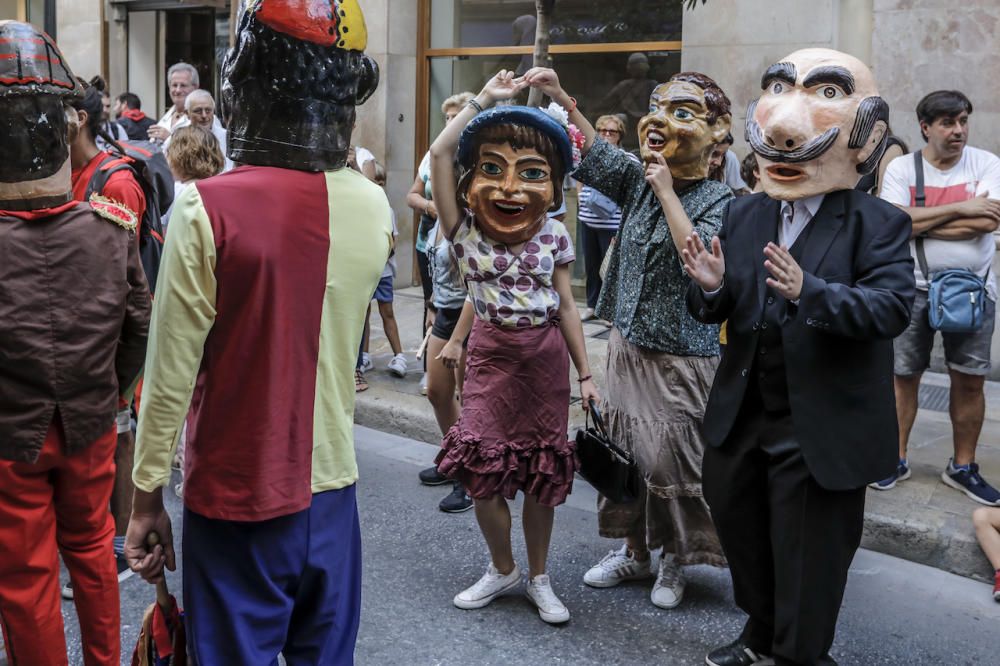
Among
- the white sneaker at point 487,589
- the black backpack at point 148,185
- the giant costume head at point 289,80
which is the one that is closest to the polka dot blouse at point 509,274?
the white sneaker at point 487,589

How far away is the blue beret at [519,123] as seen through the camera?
4.04 m

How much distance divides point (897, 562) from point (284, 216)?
11.5 feet

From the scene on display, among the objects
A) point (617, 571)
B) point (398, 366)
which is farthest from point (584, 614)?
point (398, 366)

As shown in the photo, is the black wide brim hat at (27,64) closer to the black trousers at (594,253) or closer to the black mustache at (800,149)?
the black mustache at (800,149)

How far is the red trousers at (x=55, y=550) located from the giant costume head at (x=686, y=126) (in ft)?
7.15

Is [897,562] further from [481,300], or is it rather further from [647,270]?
[481,300]

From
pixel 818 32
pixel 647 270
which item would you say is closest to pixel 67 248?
pixel 647 270

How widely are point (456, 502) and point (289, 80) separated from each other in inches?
127

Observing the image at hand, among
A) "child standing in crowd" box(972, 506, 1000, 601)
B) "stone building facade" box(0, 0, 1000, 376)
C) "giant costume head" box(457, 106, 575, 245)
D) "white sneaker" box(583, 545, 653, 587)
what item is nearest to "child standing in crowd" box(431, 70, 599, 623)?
"giant costume head" box(457, 106, 575, 245)

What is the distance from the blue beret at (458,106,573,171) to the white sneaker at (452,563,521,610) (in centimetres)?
161

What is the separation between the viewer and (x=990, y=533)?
14.9ft

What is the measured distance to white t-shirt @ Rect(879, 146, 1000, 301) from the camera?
546 cm

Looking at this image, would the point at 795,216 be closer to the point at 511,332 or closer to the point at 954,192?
the point at 511,332

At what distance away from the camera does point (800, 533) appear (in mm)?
3359
